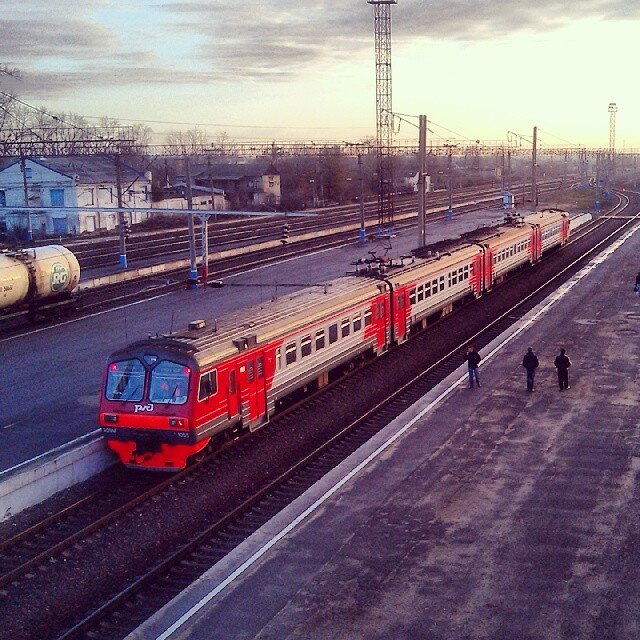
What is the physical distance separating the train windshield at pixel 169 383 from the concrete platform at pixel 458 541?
2.82m

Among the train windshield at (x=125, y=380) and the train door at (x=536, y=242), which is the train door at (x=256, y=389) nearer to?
the train windshield at (x=125, y=380)

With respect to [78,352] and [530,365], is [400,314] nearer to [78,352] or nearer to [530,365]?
[530,365]

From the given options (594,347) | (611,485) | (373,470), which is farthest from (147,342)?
(594,347)

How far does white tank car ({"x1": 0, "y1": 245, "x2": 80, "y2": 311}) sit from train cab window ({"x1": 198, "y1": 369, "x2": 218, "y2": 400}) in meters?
15.6

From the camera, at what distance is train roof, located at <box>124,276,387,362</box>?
15344 millimetres

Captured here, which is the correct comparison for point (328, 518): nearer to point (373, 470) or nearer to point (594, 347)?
point (373, 470)

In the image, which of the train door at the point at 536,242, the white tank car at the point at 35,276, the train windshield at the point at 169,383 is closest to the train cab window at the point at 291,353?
the train windshield at the point at 169,383

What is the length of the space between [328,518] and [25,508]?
5013 mm

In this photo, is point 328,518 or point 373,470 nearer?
point 328,518

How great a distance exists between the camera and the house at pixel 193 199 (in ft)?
255

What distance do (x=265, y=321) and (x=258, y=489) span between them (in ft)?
13.8

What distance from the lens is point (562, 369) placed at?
1992 centimetres

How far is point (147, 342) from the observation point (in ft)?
50.2

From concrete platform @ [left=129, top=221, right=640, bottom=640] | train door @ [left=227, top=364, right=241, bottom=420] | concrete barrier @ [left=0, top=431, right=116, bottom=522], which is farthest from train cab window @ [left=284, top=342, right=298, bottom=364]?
concrete barrier @ [left=0, top=431, right=116, bottom=522]
